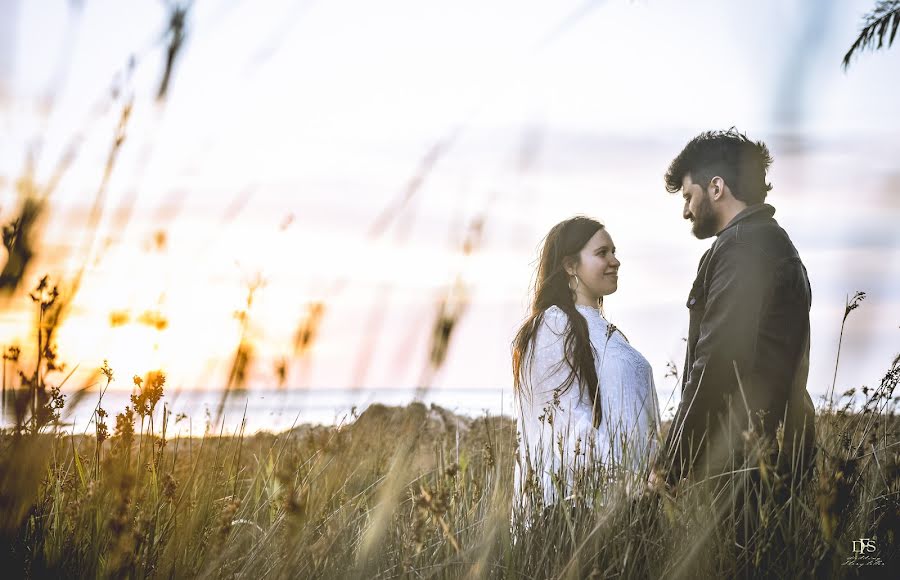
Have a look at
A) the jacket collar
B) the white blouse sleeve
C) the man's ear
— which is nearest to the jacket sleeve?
the jacket collar

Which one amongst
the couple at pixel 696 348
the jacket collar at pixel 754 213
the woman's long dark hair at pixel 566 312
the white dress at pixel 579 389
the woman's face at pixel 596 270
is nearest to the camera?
the couple at pixel 696 348

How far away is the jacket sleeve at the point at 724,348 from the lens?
2.95 m

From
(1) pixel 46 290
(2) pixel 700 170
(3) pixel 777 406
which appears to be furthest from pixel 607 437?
(1) pixel 46 290

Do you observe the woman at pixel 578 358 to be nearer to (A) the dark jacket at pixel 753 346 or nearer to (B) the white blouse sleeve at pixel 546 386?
(B) the white blouse sleeve at pixel 546 386

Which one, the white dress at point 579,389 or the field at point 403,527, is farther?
the white dress at point 579,389

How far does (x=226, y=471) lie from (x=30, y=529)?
949 millimetres

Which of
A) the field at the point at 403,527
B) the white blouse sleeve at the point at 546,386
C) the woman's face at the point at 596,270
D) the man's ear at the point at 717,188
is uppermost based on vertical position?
the man's ear at the point at 717,188

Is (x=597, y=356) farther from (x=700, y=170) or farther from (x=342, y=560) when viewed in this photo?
(x=342, y=560)

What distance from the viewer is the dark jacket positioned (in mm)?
2959

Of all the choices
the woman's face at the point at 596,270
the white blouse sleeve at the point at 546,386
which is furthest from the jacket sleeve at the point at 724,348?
the woman's face at the point at 596,270

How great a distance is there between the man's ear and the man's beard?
40 mm

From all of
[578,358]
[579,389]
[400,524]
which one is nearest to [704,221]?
[578,358]

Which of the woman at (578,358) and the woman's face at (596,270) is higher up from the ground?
the woman's face at (596,270)

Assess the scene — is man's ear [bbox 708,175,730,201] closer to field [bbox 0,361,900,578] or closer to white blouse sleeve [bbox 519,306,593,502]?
white blouse sleeve [bbox 519,306,593,502]
